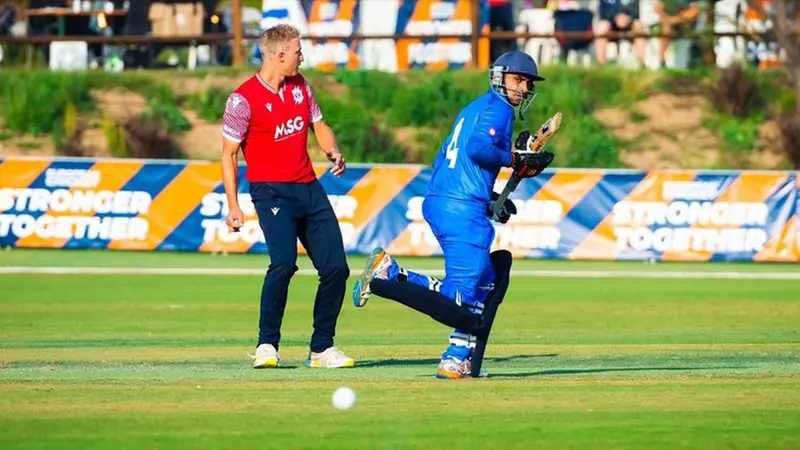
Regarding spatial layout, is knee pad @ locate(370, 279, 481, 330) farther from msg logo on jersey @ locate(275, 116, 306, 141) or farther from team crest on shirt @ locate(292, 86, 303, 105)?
team crest on shirt @ locate(292, 86, 303, 105)

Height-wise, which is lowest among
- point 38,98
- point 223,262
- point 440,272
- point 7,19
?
point 223,262

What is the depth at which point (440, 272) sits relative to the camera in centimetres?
2139

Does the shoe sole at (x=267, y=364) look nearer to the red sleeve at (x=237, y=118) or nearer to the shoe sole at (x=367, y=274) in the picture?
the shoe sole at (x=367, y=274)

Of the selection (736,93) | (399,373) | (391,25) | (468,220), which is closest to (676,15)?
(736,93)

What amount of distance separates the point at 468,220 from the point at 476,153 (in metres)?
0.43

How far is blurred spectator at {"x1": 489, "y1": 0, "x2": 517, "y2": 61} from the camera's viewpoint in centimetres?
3278

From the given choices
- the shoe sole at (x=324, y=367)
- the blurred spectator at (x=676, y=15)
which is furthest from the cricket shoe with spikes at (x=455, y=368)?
the blurred spectator at (x=676, y=15)

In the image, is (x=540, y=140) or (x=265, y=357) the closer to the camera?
(x=540, y=140)

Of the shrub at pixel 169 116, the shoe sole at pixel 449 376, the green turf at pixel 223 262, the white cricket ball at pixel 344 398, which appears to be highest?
the white cricket ball at pixel 344 398

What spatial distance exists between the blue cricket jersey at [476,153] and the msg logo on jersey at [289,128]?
1.17 m

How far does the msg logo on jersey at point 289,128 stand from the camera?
1096 centimetres

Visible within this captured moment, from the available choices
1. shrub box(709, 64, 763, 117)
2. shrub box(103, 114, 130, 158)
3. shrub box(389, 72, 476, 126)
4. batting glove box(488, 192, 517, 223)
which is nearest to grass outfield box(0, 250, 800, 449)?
batting glove box(488, 192, 517, 223)

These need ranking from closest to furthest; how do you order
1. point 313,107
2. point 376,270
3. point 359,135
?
1. point 376,270
2. point 313,107
3. point 359,135

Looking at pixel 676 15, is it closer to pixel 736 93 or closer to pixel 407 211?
pixel 736 93
